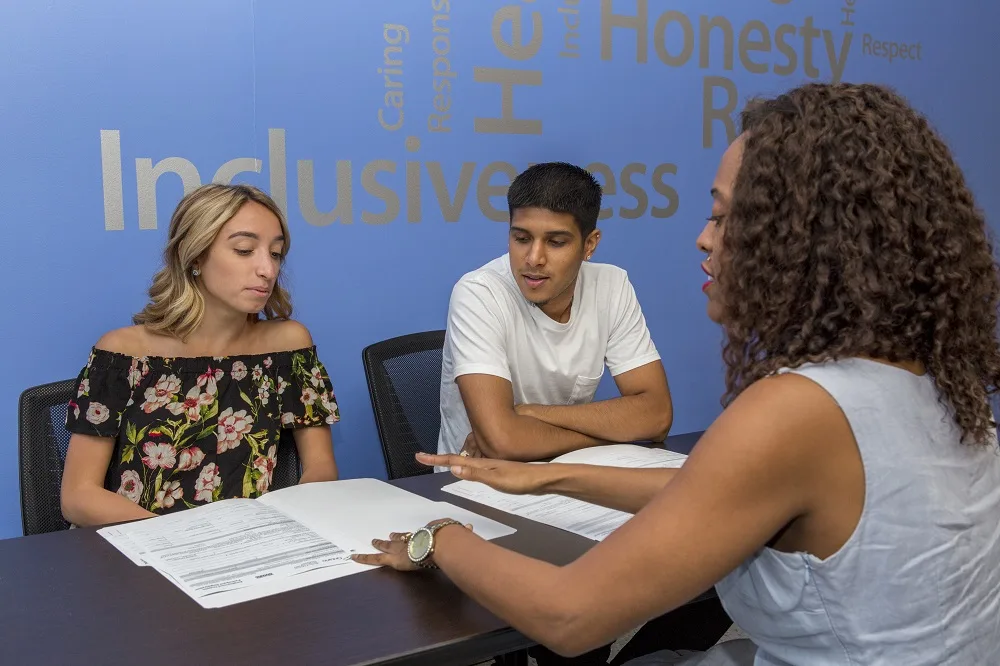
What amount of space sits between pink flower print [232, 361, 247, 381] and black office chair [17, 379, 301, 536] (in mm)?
368

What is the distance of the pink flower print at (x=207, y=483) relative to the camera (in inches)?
85.4

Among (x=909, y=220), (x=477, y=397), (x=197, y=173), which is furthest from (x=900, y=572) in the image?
(x=197, y=173)

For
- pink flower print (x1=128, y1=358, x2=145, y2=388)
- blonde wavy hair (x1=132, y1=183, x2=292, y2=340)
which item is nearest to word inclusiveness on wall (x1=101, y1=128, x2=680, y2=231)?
blonde wavy hair (x1=132, y1=183, x2=292, y2=340)

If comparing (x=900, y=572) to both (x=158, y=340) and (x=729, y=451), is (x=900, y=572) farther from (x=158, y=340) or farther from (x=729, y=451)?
(x=158, y=340)

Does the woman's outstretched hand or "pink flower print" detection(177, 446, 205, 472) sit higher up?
the woman's outstretched hand

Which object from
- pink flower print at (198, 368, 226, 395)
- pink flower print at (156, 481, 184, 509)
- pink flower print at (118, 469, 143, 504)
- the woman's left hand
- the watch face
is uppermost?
pink flower print at (198, 368, 226, 395)

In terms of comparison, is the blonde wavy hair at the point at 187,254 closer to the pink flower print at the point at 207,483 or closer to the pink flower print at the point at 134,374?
the pink flower print at the point at 134,374

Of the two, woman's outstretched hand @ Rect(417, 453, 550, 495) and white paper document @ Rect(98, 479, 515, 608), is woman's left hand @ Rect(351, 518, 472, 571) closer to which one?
white paper document @ Rect(98, 479, 515, 608)

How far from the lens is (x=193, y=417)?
85.6 inches

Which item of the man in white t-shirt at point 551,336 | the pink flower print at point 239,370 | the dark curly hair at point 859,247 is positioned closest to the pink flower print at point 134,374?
the pink flower print at point 239,370

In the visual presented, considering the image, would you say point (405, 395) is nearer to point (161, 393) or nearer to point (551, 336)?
point (551, 336)

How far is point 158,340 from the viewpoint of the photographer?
2.21m

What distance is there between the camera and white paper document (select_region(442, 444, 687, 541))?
1615 mm

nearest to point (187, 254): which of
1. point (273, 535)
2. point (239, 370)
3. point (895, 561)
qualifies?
point (239, 370)
